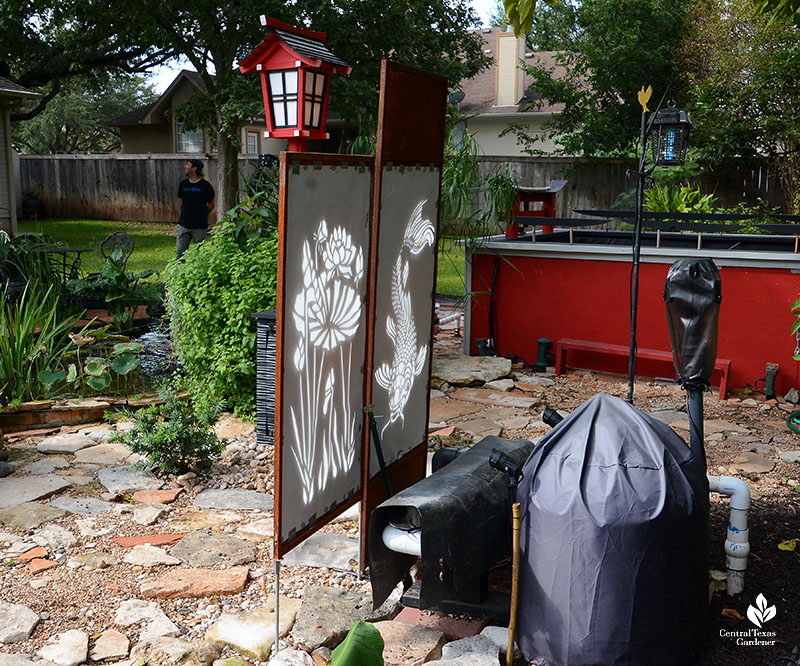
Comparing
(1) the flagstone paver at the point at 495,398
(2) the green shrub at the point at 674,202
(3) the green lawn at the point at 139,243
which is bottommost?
(1) the flagstone paver at the point at 495,398

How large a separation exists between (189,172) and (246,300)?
581 centimetres

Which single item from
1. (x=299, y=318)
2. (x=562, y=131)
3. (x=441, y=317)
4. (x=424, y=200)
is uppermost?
(x=562, y=131)

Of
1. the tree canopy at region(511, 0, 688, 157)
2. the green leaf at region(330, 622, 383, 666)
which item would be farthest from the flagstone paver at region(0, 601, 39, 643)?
the tree canopy at region(511, 0, 688, 157)

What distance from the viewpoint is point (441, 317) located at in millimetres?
9562

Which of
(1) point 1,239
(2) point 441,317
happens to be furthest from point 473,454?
(1) point 1,239

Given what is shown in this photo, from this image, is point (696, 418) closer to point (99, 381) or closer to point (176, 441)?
point (176, 441)

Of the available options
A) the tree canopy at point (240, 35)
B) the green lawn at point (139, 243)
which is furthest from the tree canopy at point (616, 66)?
the green lawn at point (139, 243)

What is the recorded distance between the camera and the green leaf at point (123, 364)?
Answer: 19.0 feet

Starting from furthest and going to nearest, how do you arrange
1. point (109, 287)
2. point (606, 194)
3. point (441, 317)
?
point (606, 194) < point (441, 317) < point (109, 287)

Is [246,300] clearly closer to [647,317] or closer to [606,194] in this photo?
[647,317]

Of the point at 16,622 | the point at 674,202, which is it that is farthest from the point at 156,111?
the point at 16,622

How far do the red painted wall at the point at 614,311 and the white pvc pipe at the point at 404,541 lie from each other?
15.2 ft

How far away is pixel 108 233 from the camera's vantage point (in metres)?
18.3

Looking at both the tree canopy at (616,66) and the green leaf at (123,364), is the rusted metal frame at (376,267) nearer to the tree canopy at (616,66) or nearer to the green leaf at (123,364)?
the green leaf at (123,364)
